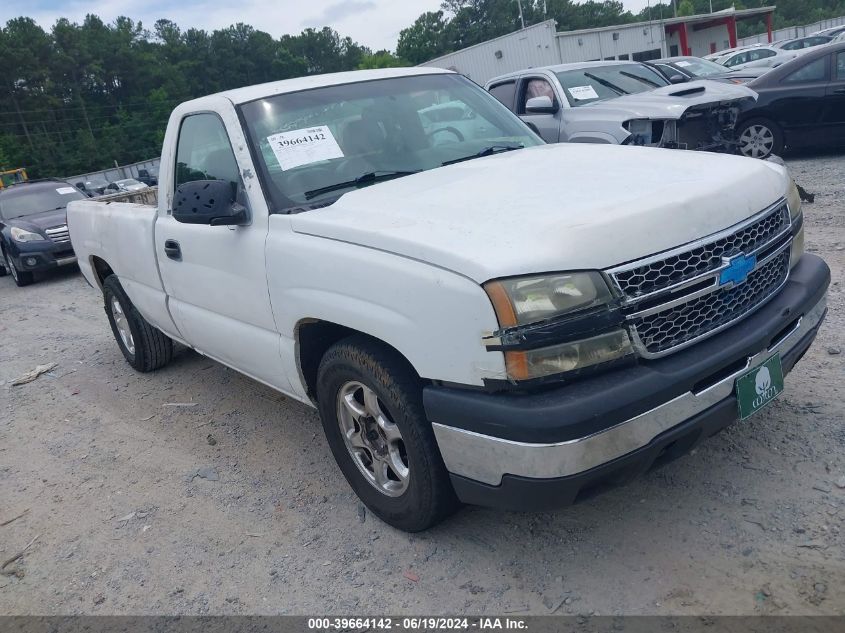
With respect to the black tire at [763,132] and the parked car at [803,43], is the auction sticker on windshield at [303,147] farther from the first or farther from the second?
the parked car at [803,43]

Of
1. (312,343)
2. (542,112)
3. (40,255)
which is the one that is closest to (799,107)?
(542,112)

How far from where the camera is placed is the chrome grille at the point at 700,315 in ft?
8.05

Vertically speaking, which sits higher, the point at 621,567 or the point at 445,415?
the point at 445,415

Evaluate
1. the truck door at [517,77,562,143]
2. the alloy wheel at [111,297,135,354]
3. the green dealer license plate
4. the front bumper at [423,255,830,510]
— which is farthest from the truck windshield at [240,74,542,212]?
the truck door at [517,77,562,143]

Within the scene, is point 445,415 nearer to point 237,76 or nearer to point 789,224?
point 789,224

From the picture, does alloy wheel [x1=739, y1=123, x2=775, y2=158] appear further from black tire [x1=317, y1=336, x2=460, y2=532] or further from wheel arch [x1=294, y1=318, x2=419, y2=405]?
black tire [x1=317, y1=336, x2=460, y2=532]

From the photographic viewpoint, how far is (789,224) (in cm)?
305

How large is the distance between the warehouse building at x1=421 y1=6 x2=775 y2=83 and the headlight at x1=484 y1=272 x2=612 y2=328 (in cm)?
2976

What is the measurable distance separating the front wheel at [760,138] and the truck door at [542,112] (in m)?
2.72

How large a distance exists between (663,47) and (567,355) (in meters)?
47.2

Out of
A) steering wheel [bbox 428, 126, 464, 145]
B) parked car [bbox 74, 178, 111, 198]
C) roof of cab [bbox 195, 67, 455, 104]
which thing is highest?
roof of cab [bbox 195, 67, 455, 104]

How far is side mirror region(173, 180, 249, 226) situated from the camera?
130 inches

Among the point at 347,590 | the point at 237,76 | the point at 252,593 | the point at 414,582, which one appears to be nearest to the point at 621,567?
the point at 414,582

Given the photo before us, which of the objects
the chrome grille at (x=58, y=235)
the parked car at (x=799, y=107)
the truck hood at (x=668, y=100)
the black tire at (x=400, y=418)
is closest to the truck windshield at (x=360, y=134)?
the black tire at (x=400, y=418)
